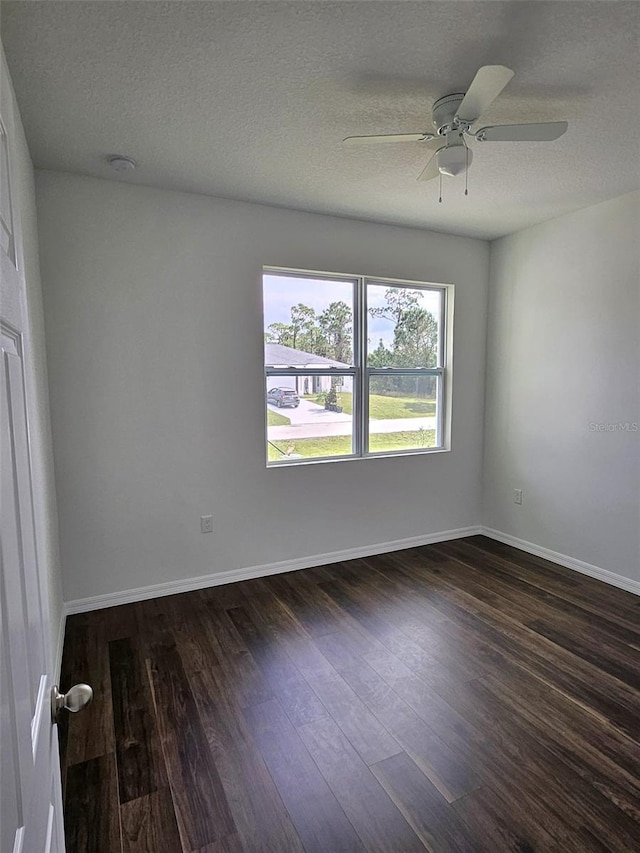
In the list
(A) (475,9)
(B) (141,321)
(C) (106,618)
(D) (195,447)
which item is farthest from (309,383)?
(A) (475,9)

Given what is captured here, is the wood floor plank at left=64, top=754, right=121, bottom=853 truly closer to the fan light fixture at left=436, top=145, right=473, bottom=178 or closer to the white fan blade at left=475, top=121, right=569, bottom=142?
the fan light fixture at left=436, top=145, right=473, bottom=178

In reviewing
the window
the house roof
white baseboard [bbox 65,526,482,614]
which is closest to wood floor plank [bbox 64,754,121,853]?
white baseboard [bbox 65,526,482,614]

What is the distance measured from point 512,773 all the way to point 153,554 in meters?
Result: 2.29

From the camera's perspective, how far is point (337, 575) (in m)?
3.34

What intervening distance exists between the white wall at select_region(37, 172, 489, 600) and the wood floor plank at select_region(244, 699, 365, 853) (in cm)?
142

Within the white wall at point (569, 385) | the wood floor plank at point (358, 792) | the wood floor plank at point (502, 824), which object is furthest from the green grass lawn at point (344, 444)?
the wood floor plank at point (502, 824)

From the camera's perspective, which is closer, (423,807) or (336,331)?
(423,807)

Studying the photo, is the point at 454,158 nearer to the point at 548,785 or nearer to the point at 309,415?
the point at 309,415

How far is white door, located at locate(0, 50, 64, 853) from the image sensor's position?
0.57 m

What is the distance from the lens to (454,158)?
1936 mm

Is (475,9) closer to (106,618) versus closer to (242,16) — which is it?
(242,16)

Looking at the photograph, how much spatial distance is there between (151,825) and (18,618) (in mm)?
1286

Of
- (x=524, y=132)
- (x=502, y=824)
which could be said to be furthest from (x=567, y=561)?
(x=524, y=132)

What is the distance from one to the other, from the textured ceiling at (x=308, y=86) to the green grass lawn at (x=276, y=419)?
4.90ft
